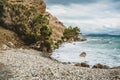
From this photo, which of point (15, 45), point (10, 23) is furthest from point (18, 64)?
point (10, 23)

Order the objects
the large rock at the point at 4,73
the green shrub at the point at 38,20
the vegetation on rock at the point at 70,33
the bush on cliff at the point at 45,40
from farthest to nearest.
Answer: the vegetation on rock at the point at 70,33, the green shrub at the point at 38,20, the bush on cliff at the point at 45,40, the large rock at the point at 4,73

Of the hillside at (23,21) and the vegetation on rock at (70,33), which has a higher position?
the vegetation on rock at (70,33)

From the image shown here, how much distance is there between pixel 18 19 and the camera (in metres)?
104

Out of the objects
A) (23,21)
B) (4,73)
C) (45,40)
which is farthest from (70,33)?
(4,73)

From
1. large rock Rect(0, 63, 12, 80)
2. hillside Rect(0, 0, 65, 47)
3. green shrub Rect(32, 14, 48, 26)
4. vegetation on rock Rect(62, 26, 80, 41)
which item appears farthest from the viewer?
vegetation on rock Rect(62, 26, 80, 41)

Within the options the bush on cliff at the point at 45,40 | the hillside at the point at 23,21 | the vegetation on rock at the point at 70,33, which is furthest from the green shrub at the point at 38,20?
the vegetation on rock at the point at 70,33

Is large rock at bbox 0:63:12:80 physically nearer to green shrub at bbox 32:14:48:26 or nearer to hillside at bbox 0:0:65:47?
hillside at bbox 0:0:65:47

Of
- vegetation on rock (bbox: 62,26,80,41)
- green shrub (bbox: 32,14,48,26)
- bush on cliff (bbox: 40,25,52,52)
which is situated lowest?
bush on cliff (bbox: 40,25,52,52)

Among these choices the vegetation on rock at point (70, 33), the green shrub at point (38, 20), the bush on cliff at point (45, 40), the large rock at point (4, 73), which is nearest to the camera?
the large rock at point (4, 73)

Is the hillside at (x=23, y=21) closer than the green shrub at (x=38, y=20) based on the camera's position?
Yes

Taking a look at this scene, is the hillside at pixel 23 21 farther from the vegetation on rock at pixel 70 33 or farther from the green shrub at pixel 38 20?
the vegetation on rock at pixel 70 33

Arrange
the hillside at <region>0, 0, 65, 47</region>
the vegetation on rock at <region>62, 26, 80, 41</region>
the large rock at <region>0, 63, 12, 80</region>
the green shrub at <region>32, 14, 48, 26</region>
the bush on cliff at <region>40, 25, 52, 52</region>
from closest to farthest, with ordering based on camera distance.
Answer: the large rock at <region>0, 63, 12, 80</region> < the bush on cliff at <region>40, 25, 52, 52</region> < the hillside at <region>0, 0, 65, 47</region> < the green shrub at <region>32, 14, 48, 26</region> < the vegetation on rock at <region>62, 26, 80, 41</region>

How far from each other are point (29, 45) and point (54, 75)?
56321 mm

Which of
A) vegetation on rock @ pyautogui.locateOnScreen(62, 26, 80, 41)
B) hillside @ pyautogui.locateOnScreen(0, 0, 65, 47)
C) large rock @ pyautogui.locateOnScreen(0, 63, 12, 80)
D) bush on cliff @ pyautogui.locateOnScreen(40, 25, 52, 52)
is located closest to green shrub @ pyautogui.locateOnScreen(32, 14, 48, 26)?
hillside @ pyautogui.locateOnScreen(0, 0, 65, 47)
